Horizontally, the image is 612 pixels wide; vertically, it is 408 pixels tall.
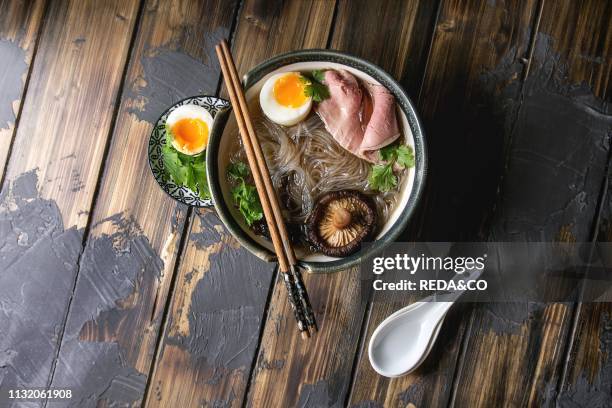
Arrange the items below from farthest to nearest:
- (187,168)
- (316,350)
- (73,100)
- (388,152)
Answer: (73,100), (316,350), (187,168), (388,152)

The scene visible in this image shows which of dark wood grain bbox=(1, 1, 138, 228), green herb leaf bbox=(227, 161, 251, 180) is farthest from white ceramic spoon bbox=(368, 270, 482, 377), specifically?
dark wood grain bbox=(1, 1, 138, 228)

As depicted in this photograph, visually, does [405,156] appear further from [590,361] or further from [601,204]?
[590,361]

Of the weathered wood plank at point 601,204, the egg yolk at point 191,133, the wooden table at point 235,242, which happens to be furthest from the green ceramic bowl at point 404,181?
the weathered wood plank at point 601,204

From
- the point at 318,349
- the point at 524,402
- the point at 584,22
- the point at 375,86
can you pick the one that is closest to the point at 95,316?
the point at 318,349

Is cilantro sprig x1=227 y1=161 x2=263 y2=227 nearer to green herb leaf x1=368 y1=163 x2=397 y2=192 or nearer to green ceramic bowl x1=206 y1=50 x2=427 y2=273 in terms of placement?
green ceramic bowl x1=206 y1=50 x2=427 y2=273

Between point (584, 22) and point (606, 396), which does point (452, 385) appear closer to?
point (606, 396)

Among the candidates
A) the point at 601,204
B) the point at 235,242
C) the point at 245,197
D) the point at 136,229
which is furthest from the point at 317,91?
the point at 601,204
